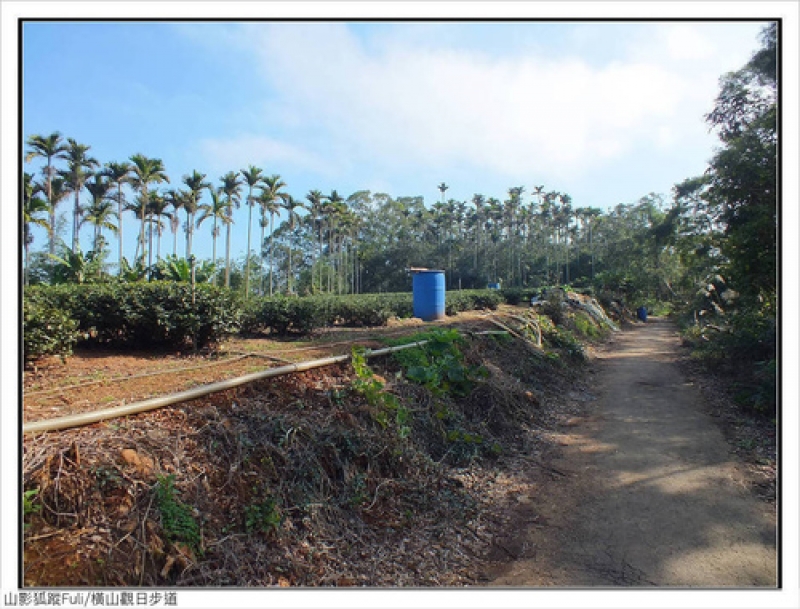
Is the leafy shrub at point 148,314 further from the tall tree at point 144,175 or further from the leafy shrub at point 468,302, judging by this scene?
the tall tree at point 144,175

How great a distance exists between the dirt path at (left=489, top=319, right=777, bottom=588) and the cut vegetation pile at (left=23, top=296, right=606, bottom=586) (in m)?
0.37

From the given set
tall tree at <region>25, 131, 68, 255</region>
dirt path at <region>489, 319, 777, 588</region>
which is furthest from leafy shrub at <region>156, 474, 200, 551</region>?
tall tree at <region>25, 131, 68, 255</region>

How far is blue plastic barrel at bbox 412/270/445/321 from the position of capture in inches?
559

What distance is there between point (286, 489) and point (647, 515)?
3173mm

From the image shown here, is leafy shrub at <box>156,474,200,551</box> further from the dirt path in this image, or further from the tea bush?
the tea bush

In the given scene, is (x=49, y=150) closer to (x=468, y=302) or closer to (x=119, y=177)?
(x=119, y=177)

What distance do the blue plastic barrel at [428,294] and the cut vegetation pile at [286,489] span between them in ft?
26.1

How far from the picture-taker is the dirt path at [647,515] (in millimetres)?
3512

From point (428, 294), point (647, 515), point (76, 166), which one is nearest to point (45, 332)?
point (647, 515)

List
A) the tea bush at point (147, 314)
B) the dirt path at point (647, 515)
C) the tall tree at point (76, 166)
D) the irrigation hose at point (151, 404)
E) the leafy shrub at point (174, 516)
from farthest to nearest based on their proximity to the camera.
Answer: the tall tree at point (76, 166), the tea bush at point (147, 314), the dirt path at point (647, 515), the irrigation hose at point (151, 404), the leafy shrub at point (174, 516)

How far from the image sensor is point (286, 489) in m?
3.83

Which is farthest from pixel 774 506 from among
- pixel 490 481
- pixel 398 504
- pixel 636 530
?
pixel 398 504

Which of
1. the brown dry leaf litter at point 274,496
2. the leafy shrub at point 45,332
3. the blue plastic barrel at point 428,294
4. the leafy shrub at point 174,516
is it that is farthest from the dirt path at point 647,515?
the blue plastic barrel at point 428,294

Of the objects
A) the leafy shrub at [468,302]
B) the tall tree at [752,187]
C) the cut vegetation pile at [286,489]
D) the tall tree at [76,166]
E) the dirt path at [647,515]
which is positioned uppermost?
the tall tree at [76,166]
